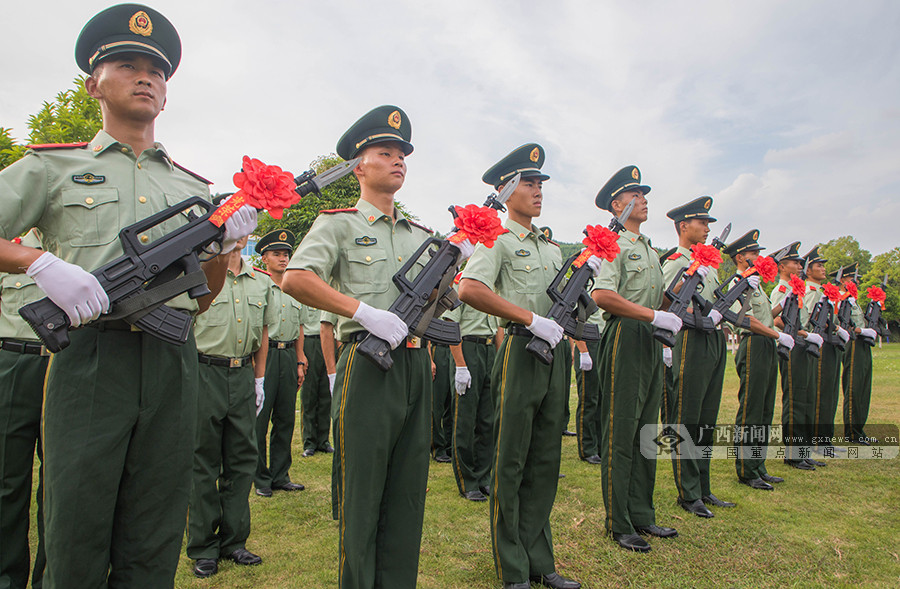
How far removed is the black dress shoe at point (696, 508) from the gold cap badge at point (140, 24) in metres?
5.56

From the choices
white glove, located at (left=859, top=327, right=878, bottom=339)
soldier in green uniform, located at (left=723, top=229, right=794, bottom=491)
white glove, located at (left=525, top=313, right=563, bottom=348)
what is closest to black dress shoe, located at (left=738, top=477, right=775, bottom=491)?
soldier in green uniform, located at (left=723, top=229, right=794, bottom=491)

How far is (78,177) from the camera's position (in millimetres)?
2197

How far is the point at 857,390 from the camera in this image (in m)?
8.94

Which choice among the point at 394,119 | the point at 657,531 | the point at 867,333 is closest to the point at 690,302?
the point at 657,531

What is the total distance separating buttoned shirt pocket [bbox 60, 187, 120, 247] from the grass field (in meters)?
2.71

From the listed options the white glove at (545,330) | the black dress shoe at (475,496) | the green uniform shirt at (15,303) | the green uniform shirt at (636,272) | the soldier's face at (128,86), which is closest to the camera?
the soldier's face at (128,86)

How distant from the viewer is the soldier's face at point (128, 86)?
231 cm

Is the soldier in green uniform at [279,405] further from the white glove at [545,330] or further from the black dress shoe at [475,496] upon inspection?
the white glove at [545,330]

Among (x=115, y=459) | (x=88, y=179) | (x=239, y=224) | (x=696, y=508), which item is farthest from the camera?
(x=696, y=508)

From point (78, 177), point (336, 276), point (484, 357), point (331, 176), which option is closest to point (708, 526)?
point (484, 357)

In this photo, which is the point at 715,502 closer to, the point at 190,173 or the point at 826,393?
the point at 826,393

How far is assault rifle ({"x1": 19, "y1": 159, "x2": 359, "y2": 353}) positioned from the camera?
1911mm

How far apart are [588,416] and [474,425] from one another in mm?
2239

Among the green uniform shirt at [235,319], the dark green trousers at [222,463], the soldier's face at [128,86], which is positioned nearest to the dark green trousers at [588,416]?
the green uniform shirt at [235,319]
